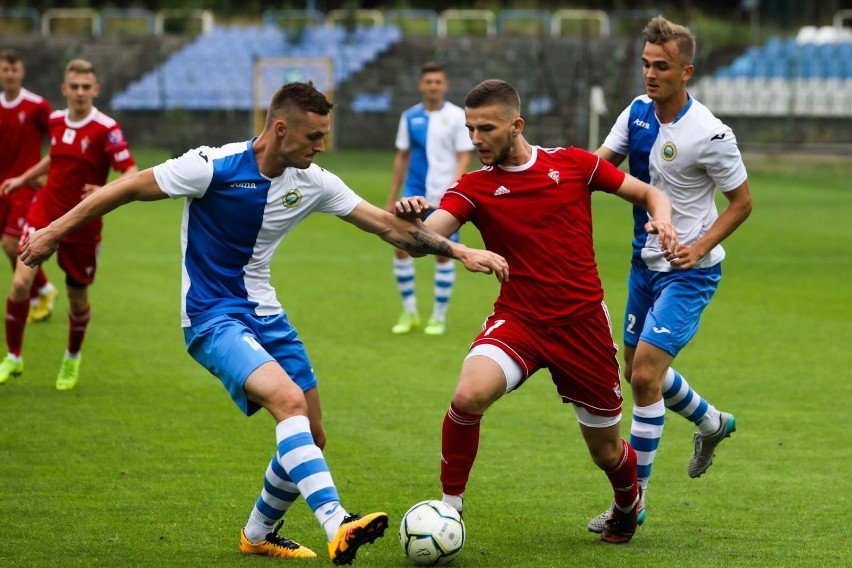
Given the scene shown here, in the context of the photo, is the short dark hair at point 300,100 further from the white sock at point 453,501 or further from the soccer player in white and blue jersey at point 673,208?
the soccer player in white and blue jersey at point 673,208

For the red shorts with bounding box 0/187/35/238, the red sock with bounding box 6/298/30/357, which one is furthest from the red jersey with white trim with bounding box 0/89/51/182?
the red sock with bounding box 6/298/30/357

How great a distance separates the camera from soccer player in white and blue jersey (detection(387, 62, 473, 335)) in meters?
12.9

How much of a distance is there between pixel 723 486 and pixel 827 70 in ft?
106

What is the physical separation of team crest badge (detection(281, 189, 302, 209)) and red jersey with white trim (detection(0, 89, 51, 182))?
6.87 m

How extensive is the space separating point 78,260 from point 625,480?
5451 millimetres

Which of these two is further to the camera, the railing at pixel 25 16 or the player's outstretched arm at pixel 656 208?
the railing at pixel 25 16

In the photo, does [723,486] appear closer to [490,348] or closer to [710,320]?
[490,348]

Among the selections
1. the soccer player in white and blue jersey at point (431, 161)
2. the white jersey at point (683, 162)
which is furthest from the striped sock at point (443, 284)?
the white jersey at point (683, 162)

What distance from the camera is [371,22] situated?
43.2 m

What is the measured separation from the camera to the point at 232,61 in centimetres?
4112

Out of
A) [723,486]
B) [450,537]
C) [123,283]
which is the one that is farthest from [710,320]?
[450,537]

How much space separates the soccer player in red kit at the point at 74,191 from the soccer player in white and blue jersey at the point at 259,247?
4283mm

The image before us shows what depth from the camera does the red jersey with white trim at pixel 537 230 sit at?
19.6ft

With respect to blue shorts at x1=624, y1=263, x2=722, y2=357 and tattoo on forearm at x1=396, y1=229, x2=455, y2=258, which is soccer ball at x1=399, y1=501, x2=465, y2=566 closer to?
tattoo on forearm at x1=396, y1=229, x2=455, y2=258
